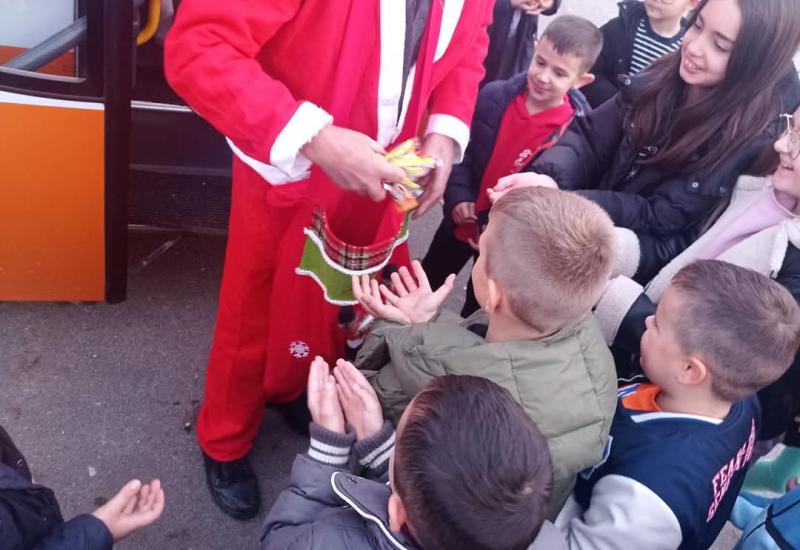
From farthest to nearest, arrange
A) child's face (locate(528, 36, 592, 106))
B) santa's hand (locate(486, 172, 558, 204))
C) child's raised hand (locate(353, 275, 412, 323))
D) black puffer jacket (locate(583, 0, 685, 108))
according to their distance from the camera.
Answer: black puffer jacket (locate(583, 0, 685, 108)), child's face (locate(528, 36, 592, 106)), santa's hand (locate(486, 172, 558, 204)), child's raised hand (locate(353, 275, 412, 323))

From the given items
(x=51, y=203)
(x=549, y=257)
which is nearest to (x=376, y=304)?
(x=549, y=257)

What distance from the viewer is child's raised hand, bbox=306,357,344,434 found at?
4.91 ft

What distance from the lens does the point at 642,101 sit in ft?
6.92

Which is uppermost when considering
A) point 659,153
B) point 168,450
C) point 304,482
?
point 659,153

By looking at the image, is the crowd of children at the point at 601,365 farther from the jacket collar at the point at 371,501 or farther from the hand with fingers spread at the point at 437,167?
the hand with fingers spread at the point at 437,167

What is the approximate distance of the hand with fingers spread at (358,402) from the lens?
1491mm

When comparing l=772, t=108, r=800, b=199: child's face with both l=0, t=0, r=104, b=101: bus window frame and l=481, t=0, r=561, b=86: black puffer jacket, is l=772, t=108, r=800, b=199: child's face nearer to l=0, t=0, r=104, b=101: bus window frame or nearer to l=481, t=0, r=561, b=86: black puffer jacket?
l=481, t=0, r=561, b=86: black puffer jacket

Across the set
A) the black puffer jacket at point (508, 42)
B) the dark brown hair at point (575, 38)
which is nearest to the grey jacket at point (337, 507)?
the dark brown hair at point (575, 38)

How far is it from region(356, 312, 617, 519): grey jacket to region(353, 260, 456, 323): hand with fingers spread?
0.15 meters

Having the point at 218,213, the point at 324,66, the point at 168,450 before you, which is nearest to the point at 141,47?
the point at 218,213

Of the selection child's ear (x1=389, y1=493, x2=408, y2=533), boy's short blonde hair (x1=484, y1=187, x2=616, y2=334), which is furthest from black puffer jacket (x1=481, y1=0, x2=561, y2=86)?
child's ear (x1=389, y1=493, x2=408, y2=533)

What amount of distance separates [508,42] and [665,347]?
2075 mm

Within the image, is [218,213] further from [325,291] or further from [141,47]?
[325,291]

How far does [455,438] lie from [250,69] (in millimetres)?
837
